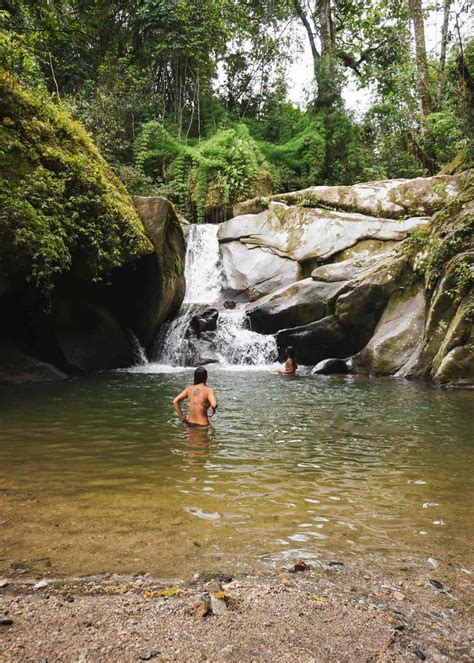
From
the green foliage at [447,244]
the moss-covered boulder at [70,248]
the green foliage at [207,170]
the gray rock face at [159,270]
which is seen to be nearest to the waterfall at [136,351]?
the moss-covered boulder at [70,248]

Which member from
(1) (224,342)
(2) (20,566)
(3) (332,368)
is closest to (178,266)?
(1) (224,342)

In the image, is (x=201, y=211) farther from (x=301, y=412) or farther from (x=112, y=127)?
(x=301, y=412)

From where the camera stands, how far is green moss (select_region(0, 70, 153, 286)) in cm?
834

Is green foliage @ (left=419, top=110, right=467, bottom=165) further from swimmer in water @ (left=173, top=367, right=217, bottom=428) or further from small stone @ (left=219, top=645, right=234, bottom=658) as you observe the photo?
small stone @ (left=219, top=645, right=234, bottom=658)

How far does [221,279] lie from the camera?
20.1 meters

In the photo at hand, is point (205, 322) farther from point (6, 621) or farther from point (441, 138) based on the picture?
point (441, 138)

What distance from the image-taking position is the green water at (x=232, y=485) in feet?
9.82

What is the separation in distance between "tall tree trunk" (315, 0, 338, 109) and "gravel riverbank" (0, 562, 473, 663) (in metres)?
29.5

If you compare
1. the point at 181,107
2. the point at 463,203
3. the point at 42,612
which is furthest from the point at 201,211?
the point at 42,612

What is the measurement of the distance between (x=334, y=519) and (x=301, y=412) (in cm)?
446

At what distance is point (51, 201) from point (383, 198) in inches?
604

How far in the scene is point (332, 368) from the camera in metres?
13.4

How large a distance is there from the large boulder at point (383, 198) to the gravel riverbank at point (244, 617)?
62.2 ft

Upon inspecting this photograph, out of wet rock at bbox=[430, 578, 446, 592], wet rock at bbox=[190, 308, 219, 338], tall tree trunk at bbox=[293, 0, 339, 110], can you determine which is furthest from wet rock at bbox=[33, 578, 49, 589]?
tall tree trunk at bbox=[293, 0, 339, 110]
